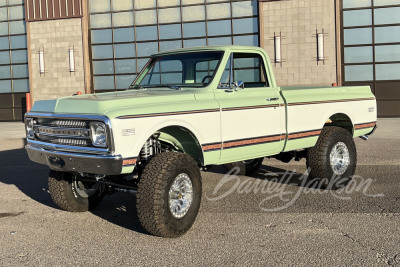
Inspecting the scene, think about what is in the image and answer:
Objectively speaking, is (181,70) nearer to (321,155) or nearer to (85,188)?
(85,188)

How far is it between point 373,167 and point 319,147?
7.02 feet

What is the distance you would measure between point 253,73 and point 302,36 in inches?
497

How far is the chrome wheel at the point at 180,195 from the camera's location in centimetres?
547

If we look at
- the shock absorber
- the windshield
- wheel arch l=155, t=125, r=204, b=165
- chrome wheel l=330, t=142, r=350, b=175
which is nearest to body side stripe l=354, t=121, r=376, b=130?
chrome wheel l=330, t=142, r=350, b=175

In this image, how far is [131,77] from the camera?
21.9 m

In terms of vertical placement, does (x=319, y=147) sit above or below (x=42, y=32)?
below

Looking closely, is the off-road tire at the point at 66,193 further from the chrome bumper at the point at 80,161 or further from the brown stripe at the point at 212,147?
the brown stripe at the point at 212,147

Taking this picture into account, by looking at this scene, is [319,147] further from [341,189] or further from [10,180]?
[10,180]

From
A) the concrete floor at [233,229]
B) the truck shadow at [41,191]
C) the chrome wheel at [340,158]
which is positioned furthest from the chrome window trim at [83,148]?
the chrome wheel at [340,158]

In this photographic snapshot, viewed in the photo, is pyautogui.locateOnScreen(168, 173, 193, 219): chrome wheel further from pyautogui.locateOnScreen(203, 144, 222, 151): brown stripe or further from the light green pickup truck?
pyautogui.locateOnScreen(203, 144, 222, 151): brown stripe

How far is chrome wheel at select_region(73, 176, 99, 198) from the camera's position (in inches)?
258

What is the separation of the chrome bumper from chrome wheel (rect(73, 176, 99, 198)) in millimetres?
738

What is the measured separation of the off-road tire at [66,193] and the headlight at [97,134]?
4.27 ft

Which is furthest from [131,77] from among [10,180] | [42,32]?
[10,180]
